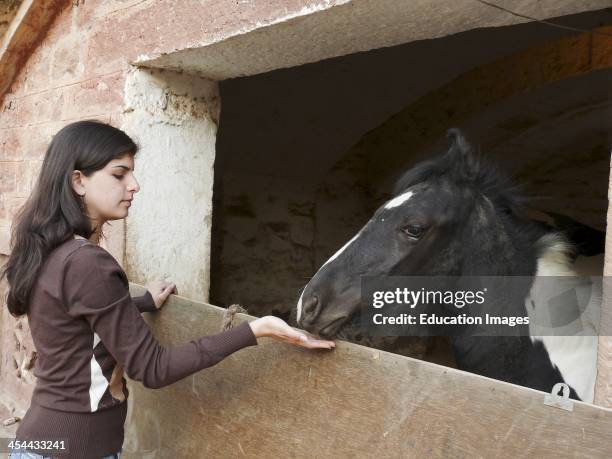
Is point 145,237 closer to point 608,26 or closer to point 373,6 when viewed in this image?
point 373,6

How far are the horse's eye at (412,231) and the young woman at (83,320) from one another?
581 mm

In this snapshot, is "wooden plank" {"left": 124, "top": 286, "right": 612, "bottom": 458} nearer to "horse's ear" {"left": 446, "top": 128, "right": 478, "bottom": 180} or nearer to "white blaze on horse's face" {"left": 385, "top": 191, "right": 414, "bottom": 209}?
"white blaze on horse's face" {"left": 385, "top": 191, "right": 414, "bottom": 209}

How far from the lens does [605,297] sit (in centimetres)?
110

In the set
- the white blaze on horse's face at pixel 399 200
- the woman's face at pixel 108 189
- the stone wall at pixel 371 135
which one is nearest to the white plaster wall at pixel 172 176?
the woman's face at pixel 108 189

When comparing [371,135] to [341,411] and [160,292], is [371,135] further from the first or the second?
[341,411]

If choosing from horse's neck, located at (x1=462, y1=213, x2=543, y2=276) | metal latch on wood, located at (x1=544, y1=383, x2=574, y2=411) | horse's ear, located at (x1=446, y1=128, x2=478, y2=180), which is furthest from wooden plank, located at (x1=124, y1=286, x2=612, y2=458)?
horse's ear, located at (x1=446, y1=128, x2=478, y2=180)

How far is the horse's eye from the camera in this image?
185 centimetres

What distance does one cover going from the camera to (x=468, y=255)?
198cm

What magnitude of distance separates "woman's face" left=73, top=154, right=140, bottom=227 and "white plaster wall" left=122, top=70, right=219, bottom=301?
2.91 feet

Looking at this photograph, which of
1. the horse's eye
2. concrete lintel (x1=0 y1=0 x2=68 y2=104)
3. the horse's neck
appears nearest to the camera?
the horse's eye

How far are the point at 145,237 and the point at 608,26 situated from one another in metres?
3.11

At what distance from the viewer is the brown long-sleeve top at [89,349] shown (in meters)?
1.34

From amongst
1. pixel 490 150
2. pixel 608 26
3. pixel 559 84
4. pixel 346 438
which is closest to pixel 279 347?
pixel 346 438

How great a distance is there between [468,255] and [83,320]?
4.44 feet
